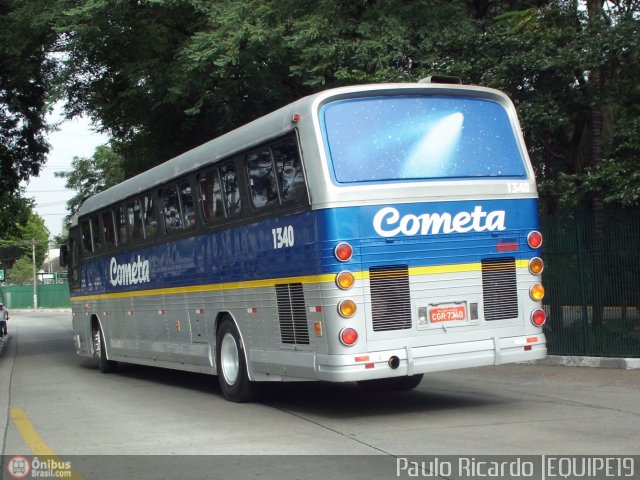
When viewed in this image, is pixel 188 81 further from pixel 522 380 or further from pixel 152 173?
pixel 522 380

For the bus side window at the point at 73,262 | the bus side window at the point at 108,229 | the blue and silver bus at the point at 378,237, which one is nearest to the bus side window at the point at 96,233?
the bus side window at the point at 108,229

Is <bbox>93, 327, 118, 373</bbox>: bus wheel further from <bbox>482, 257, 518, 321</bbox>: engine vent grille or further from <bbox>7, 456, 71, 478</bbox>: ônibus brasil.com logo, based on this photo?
<bbox>482, 257, 518, 321</bbox>: engine vent grille

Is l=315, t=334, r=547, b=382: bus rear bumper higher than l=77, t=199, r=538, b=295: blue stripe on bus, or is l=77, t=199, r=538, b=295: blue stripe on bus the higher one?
l=77, t=199, r=538, b=295: blue stripe on bus

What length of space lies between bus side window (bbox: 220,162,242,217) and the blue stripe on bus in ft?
0.96

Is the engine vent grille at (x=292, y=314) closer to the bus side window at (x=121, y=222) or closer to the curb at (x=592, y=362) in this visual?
the curb at (x=592, y=362)

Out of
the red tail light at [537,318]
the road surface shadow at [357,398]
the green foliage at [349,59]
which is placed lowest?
the road surface shadow at [357,398]

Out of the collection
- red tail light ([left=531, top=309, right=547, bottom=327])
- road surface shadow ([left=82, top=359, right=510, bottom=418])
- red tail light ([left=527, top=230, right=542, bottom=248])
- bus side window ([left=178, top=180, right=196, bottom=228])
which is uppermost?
bus side window ([left=178, top=180, right=196, bottom=228])

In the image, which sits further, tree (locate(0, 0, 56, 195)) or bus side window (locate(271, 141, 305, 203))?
tree (locate(0, 0, 56, 195))

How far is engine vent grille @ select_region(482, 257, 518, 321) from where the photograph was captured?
1002cm

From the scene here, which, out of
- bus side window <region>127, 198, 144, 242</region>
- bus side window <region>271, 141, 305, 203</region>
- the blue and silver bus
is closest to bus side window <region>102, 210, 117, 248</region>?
bus side window <region>127, 198, 144, 242</region>

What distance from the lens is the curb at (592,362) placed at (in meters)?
13.7

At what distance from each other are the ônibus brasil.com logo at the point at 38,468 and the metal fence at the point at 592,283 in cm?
981

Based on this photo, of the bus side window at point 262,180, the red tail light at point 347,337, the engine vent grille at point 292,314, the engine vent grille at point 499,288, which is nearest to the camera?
the red tail light at point 347,337

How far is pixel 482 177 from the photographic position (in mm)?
10188
